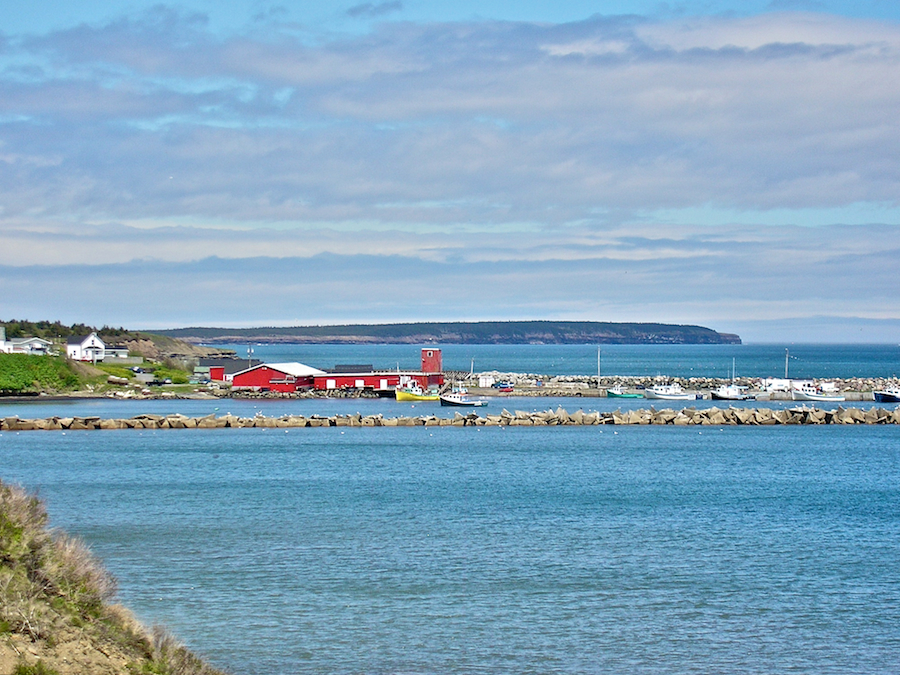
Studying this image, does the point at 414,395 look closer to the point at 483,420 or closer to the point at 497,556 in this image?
the point at 483,420

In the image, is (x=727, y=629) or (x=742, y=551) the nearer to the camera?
(x=727, y=629)

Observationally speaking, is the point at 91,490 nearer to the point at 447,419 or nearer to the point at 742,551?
the point at 742,551

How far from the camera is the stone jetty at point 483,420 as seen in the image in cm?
4822

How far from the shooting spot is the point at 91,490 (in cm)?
2850

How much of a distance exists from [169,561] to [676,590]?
29.3 feet

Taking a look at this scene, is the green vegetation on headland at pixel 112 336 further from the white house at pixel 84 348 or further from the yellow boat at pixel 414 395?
the yellow boat at pixel 414 395

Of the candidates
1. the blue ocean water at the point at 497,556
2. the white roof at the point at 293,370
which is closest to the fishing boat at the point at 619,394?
the white roof at the point at 293,370

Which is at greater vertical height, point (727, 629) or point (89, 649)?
point (89, 649)

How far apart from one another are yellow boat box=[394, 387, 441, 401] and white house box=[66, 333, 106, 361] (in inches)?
1223

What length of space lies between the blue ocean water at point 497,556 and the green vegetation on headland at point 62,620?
2.69m

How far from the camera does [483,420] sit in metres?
53.8

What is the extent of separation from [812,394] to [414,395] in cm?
2921

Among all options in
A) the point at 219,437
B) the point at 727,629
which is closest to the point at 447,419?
the point at 219,437

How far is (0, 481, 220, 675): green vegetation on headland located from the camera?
28.8 ft
